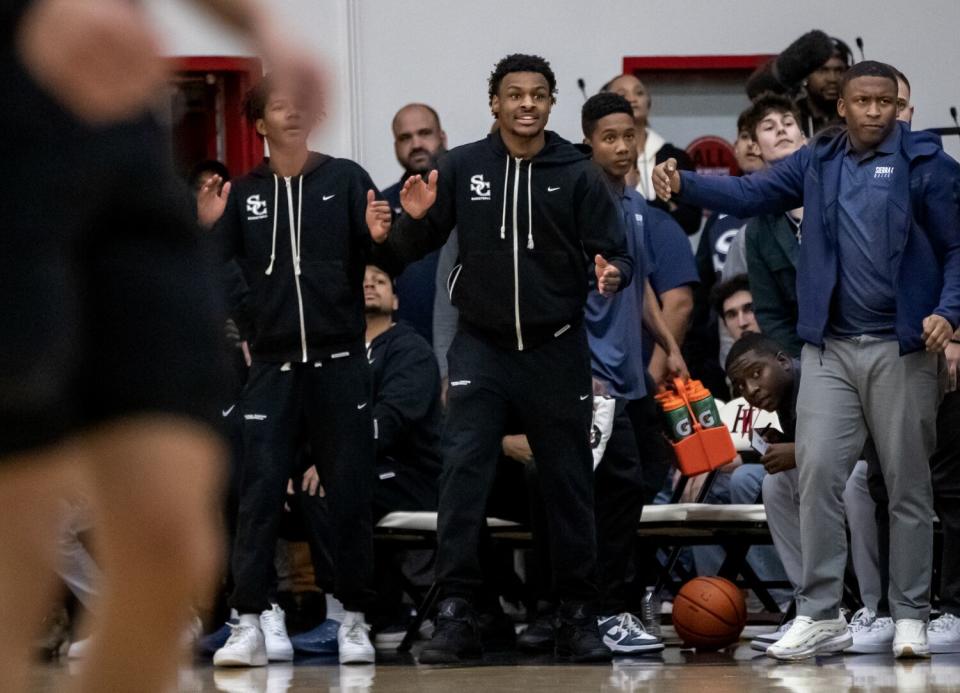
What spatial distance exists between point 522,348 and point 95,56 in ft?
15.7

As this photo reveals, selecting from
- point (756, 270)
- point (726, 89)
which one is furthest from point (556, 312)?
point (726, 89)

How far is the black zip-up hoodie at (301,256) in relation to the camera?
7172mm

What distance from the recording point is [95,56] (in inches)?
82.4

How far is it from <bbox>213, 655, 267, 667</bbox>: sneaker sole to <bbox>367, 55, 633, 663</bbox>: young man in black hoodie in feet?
2.59

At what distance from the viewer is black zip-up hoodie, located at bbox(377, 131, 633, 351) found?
6.82 meters

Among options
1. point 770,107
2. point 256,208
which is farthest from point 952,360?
point 256,208

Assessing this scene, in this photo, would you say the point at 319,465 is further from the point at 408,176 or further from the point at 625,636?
the point at 408,176

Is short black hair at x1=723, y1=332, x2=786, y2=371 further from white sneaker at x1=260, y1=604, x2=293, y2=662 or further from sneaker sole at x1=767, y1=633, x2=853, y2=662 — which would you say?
white sneaker at x1=260, y1=604, x2=293, y2=662

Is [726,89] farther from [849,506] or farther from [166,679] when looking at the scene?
[166,679]

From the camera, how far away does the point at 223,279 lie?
291 inches

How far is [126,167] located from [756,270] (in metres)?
5.89

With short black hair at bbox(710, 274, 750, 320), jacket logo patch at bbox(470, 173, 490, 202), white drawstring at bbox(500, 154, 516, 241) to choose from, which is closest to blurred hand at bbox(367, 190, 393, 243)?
jacket logo patch at bbox(470, 173, 490, 202)

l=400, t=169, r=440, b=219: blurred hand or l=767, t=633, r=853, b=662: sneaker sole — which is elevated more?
l=400, t=169, r=440, b=219: blurred hand

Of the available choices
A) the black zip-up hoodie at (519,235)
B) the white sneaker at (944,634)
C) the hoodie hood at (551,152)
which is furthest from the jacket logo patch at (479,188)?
the white sneaker at (944,634)
